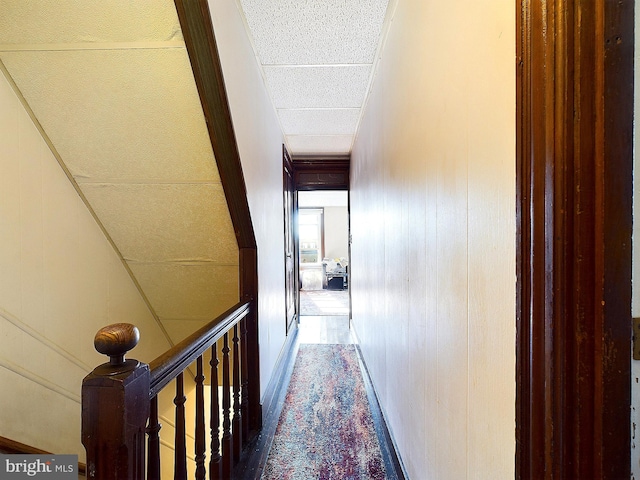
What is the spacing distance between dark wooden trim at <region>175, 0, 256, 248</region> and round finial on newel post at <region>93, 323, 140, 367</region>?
102 centimetres

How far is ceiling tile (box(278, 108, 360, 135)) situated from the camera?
2.95 metres

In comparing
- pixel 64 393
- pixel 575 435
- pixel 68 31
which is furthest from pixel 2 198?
pixel 575 435

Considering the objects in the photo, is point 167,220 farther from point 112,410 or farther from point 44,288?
point 112,410

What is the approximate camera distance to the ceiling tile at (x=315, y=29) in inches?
63.2

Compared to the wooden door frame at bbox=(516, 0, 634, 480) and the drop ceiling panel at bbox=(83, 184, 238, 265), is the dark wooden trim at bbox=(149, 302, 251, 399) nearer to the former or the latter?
the drop ceiling panel at bbox=(83, 184, 238, 265)

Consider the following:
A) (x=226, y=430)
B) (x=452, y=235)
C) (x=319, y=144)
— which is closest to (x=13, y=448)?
(x=226, y=430)

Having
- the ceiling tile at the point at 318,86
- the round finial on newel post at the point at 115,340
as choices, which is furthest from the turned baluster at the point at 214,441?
the ceiling tile at the point at 318,86

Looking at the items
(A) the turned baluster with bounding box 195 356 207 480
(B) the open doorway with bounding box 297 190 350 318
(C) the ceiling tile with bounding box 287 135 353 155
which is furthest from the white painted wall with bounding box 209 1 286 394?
(B) the open doorway with bounding box 297 190 350 318

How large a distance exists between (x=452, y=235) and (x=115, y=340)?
0.90m

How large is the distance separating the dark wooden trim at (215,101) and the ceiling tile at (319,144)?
207cm

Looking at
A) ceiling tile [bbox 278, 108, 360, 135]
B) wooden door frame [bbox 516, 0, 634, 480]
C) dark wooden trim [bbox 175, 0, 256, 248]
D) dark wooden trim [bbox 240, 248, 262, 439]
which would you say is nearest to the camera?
wooden door frame [bbox 516, 0, 634, 480]

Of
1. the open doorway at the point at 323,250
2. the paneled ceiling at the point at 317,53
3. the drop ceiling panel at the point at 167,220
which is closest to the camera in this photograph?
the paneled ceiling at the point at 317,53

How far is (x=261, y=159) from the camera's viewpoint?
2.31 meters

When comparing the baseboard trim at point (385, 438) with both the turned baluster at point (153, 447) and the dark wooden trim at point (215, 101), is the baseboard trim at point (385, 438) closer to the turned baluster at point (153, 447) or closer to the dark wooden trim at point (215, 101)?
the turned baluster at point (153, 447)
